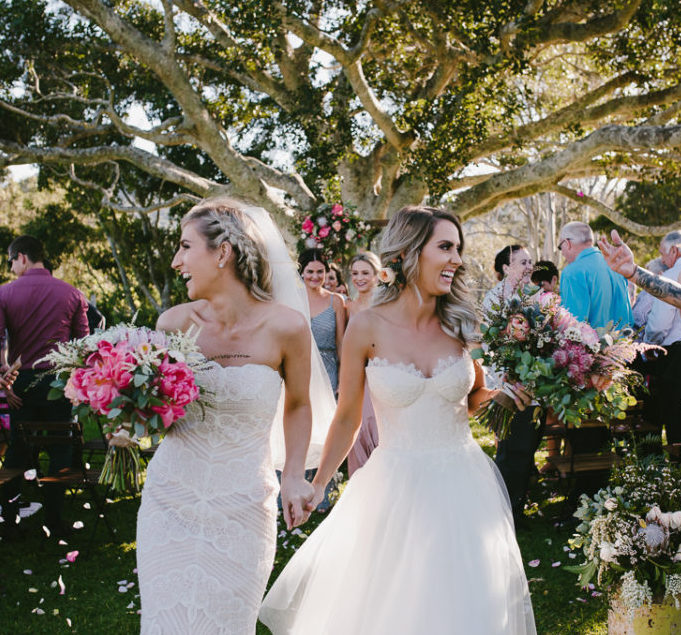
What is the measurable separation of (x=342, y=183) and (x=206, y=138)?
328cm

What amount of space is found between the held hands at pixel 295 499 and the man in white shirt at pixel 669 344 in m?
5.02

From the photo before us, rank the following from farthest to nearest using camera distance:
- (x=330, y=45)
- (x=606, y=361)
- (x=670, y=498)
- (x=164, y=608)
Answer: (x=330, y=45)
(x=670, y=498)
(x=606, y=361)
(x=164, y=608)

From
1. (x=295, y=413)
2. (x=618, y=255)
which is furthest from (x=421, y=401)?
(x=618, y=255)

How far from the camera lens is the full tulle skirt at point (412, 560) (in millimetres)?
3033

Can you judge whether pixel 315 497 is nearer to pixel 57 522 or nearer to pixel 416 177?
pixel 57 522

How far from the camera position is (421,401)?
344cm

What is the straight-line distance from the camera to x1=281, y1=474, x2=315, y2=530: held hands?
10.7ft

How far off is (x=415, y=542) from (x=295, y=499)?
0.56 metres

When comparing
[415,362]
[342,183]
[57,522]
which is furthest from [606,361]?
[342,183]

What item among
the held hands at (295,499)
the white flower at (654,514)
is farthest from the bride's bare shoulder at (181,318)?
the white flower at (654,514)

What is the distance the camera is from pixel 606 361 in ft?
11.7

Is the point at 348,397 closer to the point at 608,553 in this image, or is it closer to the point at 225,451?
the point at 225,451

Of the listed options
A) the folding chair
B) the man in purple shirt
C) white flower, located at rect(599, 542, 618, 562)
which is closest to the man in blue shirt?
white flower, located at rect(599, 542, 618, 562)

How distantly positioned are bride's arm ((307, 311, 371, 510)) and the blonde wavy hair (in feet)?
0.72
